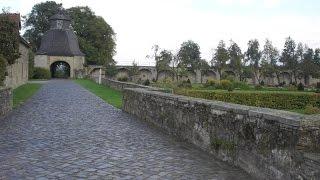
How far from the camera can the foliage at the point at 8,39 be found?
77.9 feet

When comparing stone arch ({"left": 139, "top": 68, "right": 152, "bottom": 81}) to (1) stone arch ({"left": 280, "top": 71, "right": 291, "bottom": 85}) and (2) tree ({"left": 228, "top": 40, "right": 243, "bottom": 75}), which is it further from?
(1) stone arch ({"left": 280, "top": 71, "right": 291, "bottom": 85})

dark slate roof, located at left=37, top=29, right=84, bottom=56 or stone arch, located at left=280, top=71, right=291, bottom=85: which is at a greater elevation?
dark slate roof, located at left=37, top=29, right=84, bottom=56

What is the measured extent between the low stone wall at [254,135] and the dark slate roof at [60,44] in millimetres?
59948

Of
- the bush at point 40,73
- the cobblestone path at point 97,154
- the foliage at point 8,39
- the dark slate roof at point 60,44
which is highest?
the dark slate roof at point 60,44

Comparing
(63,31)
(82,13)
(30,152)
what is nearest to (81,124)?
(30,152)

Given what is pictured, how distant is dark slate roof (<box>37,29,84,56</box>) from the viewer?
6800 centimetres

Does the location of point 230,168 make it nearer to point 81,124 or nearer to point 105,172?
point 105,172

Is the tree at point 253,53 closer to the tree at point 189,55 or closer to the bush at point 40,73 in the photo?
the tree at point 189,55

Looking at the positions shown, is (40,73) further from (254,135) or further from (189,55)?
(254,135)

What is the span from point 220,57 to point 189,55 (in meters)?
10.5

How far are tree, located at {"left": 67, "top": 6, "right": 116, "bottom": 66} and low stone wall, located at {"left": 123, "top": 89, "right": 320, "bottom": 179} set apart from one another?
206ft

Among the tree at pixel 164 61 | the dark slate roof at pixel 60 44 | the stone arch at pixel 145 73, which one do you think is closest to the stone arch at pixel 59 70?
the dark slate roof at pixel 60 44

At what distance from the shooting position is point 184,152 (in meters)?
7.99

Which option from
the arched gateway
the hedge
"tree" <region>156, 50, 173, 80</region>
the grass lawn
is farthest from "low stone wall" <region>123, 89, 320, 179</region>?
"tree" <region>156, 50, 173, 80</region>
